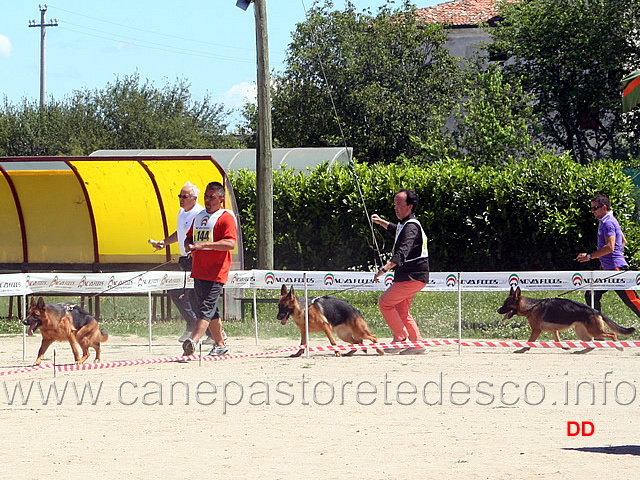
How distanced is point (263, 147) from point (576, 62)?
2682cm

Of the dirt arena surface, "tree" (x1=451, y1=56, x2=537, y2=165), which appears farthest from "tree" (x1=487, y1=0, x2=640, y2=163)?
the dirt arena surface

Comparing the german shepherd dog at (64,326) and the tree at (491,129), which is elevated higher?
the tree at (491,129)

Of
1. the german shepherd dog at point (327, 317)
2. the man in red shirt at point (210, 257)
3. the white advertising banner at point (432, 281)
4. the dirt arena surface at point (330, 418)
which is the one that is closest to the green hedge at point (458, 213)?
the white advertising banner at point (432, 281)

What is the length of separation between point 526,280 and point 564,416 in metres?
4.81

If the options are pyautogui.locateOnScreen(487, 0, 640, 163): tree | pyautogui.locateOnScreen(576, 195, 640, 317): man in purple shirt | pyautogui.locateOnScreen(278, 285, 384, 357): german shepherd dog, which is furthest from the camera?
pyautogui.locateOnScreen(487, 0, 640, 163): tree

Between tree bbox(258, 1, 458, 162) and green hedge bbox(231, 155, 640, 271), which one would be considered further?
tree bbox(258, 1, 458, 162)

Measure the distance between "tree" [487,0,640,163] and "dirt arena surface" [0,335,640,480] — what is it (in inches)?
1201

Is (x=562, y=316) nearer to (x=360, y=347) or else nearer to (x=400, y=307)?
(x=400, y=307)

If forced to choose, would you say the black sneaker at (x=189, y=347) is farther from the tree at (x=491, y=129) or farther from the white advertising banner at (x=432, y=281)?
the tree at (x=491, y=129)

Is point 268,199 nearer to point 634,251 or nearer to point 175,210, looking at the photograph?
point 175,210

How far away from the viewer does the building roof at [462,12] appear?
174ft

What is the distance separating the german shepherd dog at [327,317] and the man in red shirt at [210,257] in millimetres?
793

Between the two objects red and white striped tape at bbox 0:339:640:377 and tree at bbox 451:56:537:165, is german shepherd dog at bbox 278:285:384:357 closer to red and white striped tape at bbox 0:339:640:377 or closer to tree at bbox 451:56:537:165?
red and white striped tape at bbox 0:339:640:377

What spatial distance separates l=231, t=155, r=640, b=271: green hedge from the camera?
66.4ft
